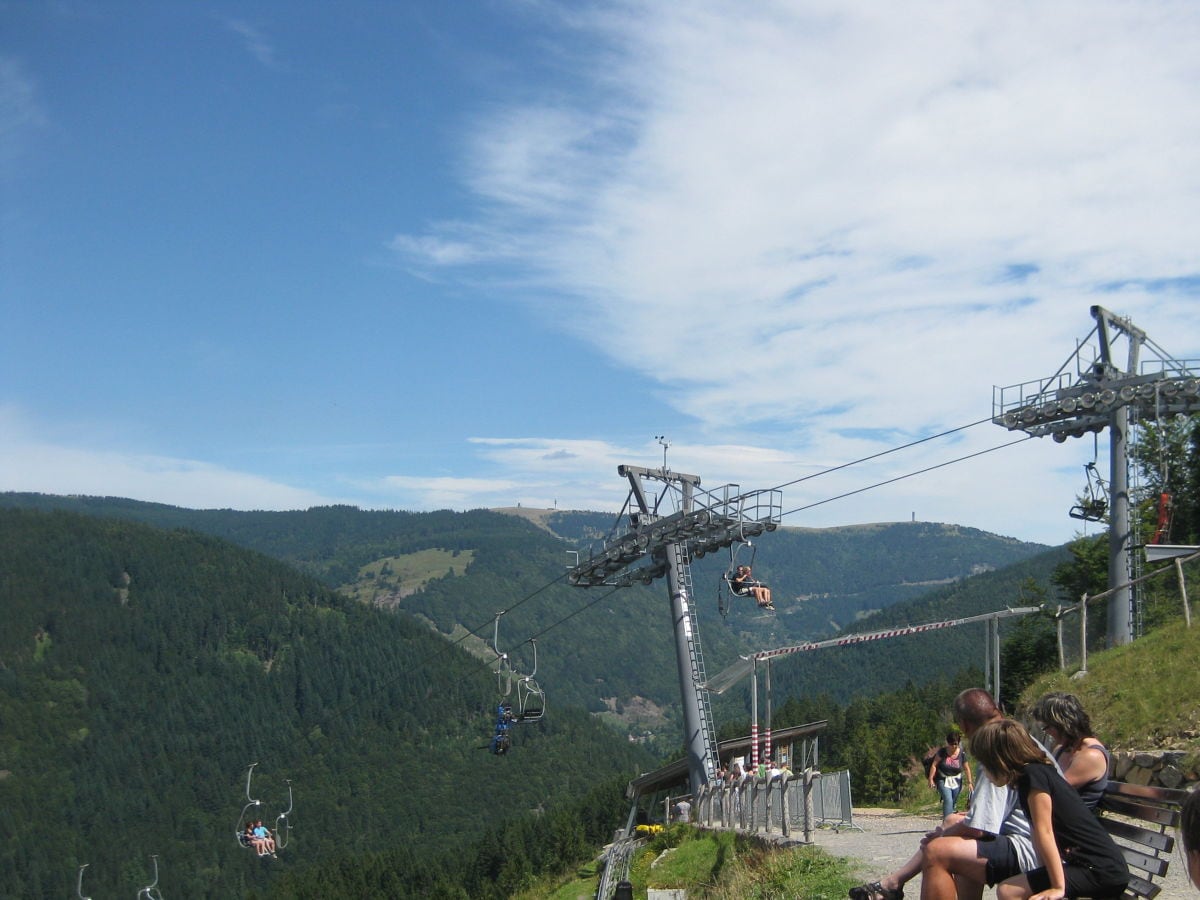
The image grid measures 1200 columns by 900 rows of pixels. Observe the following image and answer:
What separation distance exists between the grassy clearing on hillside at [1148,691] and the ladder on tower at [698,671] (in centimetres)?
925

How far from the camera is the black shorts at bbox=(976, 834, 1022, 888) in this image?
22.4 feet

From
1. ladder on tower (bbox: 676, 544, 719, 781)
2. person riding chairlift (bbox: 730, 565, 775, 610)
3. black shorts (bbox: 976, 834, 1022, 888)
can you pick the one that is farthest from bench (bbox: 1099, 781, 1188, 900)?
ladder on tower (bbox: 676, 544, 719, 781)

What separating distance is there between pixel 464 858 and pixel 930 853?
468 feet

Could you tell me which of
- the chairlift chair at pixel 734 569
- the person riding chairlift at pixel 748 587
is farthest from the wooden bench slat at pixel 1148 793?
the person riding chairlift at pixel 748 587

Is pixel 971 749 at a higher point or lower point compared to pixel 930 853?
higher

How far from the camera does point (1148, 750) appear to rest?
15.0 metres

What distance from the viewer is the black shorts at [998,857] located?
6.84 m

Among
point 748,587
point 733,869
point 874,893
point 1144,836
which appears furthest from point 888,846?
point 748,587

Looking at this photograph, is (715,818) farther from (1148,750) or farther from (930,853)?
(930,853)

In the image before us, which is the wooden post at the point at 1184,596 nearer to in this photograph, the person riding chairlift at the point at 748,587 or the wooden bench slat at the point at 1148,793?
the person riding chairlift at the point at 748,587

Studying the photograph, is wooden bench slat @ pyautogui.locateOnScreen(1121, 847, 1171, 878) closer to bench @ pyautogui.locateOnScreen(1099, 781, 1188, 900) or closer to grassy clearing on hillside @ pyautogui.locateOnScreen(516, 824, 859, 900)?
bench @ pyautogui.locateOnScreen(1099, 781, 1188, 900)

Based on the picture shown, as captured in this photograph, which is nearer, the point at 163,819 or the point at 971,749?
the point at 971,749

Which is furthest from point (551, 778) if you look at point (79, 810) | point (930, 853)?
point (930, 853)

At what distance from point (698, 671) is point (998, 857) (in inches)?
859
